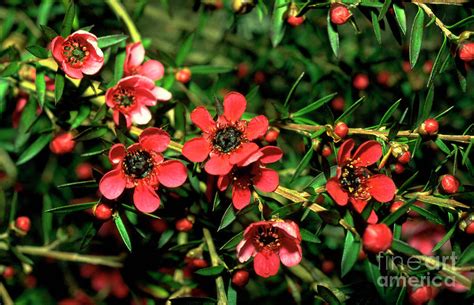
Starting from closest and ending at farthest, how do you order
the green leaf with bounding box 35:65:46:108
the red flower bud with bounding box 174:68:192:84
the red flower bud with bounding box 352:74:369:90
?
the green leaf with bounding box 35:65:46:108
the red flower bud with bounding box 174:68:192:84
the red flower bud with bounding box 352:74:369:90

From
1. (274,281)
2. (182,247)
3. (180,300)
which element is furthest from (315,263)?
(180,300)

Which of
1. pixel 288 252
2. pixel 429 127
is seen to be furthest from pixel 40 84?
pixel 429 127

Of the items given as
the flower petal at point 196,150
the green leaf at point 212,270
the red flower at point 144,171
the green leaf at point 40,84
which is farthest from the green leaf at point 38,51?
the green leaf at point 212,270

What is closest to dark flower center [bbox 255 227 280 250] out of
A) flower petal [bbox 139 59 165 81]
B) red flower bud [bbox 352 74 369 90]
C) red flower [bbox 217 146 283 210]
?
red flower [bbox 217 146 283 210]

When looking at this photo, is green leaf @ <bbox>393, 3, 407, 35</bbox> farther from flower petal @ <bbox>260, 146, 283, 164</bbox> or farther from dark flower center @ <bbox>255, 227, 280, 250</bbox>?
dark flower center @ <bbox>255, 227, 280, 250</bbox>

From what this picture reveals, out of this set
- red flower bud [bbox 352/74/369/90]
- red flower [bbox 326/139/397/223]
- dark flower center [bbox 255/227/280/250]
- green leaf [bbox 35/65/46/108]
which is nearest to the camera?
red flower [bbox 326/139/397/223]

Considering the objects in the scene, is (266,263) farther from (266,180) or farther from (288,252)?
(266,180)

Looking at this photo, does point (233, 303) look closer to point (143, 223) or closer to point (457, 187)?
point (143, 223)
